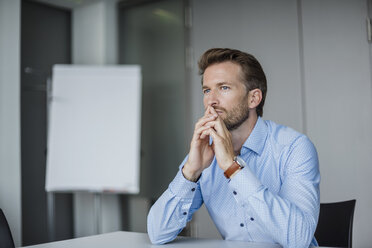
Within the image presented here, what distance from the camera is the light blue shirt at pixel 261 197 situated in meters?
1.50

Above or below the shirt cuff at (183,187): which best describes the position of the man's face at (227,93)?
above

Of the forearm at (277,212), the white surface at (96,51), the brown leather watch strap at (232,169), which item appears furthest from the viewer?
the white surface at (96,51)

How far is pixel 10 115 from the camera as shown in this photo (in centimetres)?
417

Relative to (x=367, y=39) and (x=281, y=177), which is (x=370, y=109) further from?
(x=281, y=177)

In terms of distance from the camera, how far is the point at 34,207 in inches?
186

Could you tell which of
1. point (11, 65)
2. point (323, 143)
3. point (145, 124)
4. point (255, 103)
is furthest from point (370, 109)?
point (11, 65)

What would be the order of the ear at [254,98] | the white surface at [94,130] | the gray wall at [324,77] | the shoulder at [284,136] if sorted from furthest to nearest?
the white surface at [94,130] < the gray wall at [324,77] < the ear at [254,98] < the shoulder at [284,136]

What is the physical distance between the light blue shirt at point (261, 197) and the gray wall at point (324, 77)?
6.17 ft

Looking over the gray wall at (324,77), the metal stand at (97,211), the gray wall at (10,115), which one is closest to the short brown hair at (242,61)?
the gray wall at (324,77)

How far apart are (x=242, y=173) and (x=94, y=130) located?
10.0 feet

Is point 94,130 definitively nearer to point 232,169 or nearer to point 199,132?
point 199,132

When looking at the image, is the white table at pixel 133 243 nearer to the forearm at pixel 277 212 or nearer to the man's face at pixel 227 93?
the forearm at pixel 277 212

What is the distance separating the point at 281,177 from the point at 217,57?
25.2 inches

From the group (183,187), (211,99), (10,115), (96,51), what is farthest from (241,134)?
(96,51)
